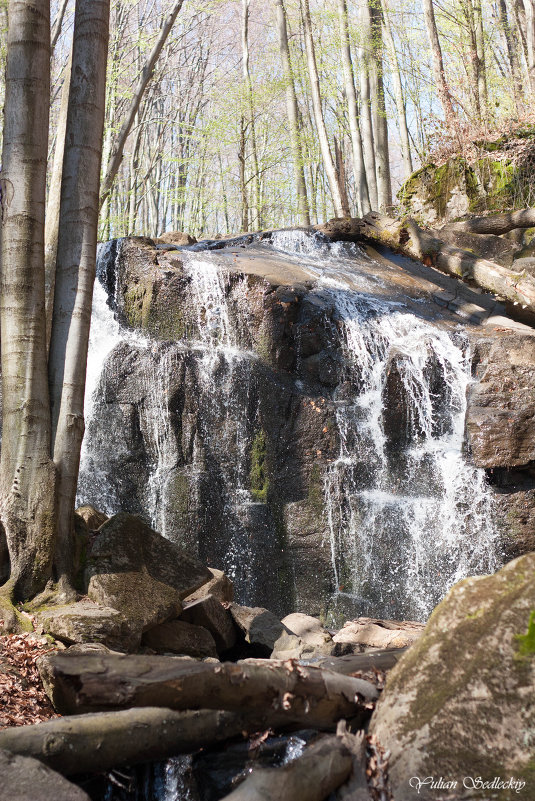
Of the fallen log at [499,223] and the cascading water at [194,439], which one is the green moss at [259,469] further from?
the fallen log at [499,223]

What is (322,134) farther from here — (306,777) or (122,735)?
(306,777)

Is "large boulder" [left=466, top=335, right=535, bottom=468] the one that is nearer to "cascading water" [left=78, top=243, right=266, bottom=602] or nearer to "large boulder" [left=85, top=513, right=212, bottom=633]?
"cascading water" [left=78, top=243, right=266, bottom=602]

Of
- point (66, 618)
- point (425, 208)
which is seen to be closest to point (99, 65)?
point (66, 618)

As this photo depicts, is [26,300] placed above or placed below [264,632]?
above

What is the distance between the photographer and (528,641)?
2518 millimetres

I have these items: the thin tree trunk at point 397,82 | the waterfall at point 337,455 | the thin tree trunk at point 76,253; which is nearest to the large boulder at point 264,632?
the thin tree trunk at point 76,253

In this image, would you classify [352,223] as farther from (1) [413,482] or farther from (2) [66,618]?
(2) [66,618]

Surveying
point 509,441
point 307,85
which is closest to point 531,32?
point 509,441

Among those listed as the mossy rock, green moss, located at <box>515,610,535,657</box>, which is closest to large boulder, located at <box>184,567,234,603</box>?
green moss, located at <box>515,610,535,657</box>

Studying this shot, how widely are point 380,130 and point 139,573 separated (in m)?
16.3

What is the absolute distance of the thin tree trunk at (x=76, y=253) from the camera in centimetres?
520

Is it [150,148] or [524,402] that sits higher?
[150,148]

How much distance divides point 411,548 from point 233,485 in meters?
2.40

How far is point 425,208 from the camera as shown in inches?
595
